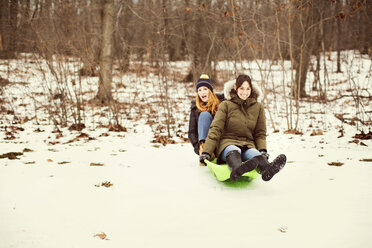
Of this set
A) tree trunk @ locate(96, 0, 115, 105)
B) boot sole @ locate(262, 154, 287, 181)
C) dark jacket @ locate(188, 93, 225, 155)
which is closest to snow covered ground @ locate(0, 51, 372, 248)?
boot sole @ locate(262, 154, 287, 181)

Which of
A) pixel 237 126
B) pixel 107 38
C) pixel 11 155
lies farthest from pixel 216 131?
pixel 107 38

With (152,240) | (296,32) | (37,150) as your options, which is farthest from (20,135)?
(296,32)

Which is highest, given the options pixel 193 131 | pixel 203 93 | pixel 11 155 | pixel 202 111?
pixel 203 93

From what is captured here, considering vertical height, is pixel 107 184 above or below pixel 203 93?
below

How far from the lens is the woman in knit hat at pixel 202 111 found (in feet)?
11.9

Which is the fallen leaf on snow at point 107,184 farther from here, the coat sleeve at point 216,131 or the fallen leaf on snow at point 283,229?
the fallen leaf on snow at point 283,229

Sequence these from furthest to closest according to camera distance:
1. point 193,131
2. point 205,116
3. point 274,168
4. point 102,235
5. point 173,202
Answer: point 193,131, point 205,116, point 274,168, point 173,202, point 102,235

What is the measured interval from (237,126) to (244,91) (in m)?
0.39

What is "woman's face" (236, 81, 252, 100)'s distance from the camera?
323cm

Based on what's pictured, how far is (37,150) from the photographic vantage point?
4.38 metres

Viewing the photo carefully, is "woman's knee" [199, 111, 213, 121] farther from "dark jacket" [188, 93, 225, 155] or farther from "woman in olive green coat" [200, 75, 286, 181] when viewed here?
"woman in olive green coat" [200, 75, 286, 181]

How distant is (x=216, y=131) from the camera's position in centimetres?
321

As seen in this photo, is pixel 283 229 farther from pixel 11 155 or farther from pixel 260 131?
pixel 11 155

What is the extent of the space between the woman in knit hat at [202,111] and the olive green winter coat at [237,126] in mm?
321
